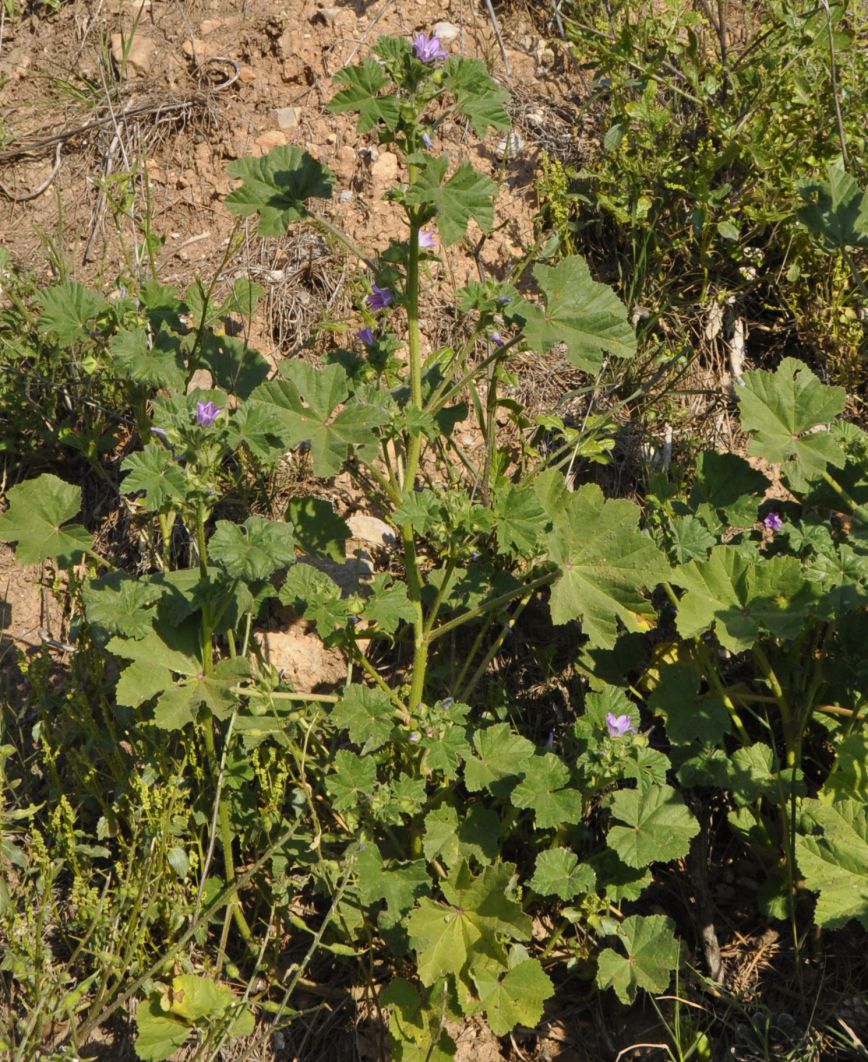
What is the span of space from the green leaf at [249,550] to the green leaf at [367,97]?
3.17 feet

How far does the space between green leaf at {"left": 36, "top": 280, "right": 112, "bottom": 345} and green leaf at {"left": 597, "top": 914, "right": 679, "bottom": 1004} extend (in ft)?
7.25

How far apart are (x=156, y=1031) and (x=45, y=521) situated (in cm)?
135


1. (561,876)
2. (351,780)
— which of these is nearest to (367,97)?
(351,780)

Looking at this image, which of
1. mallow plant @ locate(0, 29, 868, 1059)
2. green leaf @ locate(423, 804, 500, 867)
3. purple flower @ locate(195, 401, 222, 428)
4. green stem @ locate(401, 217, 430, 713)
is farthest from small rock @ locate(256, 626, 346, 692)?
purple flower @ locate(195, 401, 222, 428)

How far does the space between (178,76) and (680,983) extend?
12.8ft

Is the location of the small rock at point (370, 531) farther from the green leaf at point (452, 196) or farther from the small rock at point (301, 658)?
the green leaf at point (452, 196)

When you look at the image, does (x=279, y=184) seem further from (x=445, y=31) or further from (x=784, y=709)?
(x=445, y=31)

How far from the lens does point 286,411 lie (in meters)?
2.93

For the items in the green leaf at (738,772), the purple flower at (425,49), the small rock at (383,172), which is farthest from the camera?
the small rock at (383,172)

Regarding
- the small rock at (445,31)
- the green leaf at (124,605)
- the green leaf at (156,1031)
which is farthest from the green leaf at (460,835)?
the small rock at (445,31)

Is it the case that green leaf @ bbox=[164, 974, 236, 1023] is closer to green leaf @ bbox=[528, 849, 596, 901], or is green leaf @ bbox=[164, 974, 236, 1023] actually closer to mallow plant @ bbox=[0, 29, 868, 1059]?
mallow plant @ bbox=[0, 29, 868, 1059]

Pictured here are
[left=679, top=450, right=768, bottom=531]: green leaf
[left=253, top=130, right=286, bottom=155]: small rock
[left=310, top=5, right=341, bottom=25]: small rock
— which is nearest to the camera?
[left=679, top=450, right=768, bottom=531]: green leaf

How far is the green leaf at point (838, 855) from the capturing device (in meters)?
2.71

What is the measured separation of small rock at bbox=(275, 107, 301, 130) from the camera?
4680 mm
